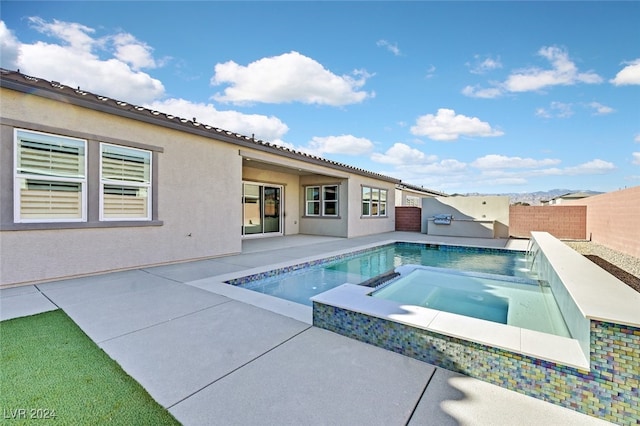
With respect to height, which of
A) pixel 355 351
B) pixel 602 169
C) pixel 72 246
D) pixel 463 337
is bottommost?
pixel 355 351

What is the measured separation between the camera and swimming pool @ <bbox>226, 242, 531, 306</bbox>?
256 inches

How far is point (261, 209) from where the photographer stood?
14.1 meters

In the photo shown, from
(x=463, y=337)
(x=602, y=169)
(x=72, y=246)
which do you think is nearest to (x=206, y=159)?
(x=72, y=246)

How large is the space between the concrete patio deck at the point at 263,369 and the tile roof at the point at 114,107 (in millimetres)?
3658

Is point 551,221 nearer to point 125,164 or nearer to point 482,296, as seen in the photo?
point 482,296

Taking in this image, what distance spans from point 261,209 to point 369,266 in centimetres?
689

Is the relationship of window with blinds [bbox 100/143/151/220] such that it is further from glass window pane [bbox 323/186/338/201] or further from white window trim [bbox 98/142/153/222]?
glass window pane [bbox 323/186/338/201]

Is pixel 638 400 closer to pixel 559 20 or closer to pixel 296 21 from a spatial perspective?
pixel 559 20

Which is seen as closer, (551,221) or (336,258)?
(336,258)

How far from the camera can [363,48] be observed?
12.6 metres

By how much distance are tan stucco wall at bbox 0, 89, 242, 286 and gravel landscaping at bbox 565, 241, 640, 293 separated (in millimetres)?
9905

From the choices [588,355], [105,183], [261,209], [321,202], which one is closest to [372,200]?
[321,202]

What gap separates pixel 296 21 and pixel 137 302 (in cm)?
1093

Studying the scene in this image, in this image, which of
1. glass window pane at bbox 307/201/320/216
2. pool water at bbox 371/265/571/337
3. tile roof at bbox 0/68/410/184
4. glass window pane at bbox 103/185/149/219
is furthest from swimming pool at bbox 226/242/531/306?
glass window pane at bbox 307/201/320/216
